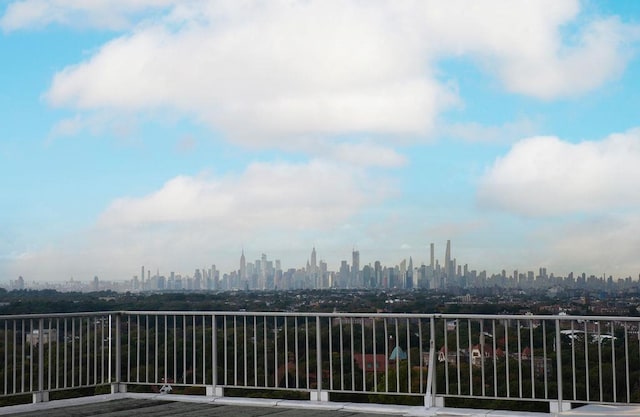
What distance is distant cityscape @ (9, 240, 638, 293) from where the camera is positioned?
27972 mm

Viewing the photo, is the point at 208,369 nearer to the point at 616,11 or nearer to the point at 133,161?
the point at 616,11

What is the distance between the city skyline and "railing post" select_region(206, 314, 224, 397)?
12.8m

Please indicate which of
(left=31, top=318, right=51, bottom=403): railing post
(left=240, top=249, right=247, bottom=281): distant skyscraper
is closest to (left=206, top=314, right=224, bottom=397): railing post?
(left=31, top=318, right=51, bottom=403): railing post

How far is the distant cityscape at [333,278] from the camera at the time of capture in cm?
2797

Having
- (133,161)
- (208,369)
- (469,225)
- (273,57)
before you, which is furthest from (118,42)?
(469,225)

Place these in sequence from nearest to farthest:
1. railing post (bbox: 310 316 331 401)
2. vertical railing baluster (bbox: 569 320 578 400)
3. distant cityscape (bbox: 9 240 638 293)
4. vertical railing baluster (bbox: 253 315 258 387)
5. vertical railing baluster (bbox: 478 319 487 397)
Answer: vertical railing baluster (bbox: 569 320 578 400) < vertical railing baluster (bbox: 478 319 487 397) < railing post (bbox: 310 316 331 401) < vertical railing baluster (bbox: 253 315 258 387) < distant cityscape (bbox: 9 240 638 293)

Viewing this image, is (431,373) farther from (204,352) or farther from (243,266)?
(243,266)

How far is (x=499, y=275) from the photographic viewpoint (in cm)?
3130

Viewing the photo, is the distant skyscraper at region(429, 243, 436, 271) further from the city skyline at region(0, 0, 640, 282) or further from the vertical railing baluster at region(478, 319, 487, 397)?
the vertical railing baluster at region(478, 319, 487, 397)

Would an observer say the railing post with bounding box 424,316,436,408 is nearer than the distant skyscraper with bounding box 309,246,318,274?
Yes

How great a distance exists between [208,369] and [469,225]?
92.7 feet

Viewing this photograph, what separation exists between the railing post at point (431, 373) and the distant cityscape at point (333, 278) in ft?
54.0

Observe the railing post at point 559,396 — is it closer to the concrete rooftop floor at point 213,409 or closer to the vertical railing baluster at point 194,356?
the concrete rooftop floor at point 213,409

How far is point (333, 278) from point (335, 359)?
2537 cm
